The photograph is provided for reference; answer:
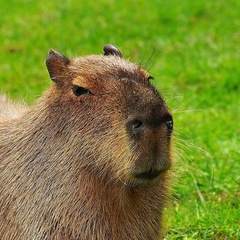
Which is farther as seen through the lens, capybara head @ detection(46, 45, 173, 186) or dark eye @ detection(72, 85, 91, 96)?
dark eye @ detection(72, 85, 91, 96)

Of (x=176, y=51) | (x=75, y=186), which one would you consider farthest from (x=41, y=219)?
(x=176, y=51)

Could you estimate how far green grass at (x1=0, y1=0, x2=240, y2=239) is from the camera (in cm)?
636

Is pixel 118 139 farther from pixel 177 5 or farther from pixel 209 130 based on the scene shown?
pixel 177 5

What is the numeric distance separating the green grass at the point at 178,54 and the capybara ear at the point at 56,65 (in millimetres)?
1578

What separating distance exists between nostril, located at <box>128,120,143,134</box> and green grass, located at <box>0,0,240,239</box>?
1.76 meters

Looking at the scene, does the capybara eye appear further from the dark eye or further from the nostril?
the dark eye

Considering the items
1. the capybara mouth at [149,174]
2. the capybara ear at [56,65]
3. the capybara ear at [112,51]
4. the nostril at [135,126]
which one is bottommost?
the capybara mouth at [149,174]

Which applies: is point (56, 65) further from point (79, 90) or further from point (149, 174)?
point (149, 174)

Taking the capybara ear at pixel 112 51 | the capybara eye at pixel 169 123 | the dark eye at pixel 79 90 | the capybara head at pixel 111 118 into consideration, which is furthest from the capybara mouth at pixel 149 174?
the capybara ear at pixel 112 51

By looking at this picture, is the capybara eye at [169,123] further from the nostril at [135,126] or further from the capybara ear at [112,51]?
the capybara ear at [112,51]

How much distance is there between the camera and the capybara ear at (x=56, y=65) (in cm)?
457

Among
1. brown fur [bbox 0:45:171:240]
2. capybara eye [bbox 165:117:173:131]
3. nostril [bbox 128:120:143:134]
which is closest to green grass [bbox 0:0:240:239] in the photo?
brown fur [bbox 0:45:171:240]

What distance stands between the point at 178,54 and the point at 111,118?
6.11 m

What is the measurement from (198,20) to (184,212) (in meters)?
5.92
